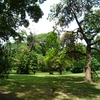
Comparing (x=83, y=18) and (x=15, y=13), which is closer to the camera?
(x=15, y=13)

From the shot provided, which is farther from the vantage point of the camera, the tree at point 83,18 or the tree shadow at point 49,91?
the tree at point 83,18

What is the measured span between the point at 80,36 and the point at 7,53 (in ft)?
52.5

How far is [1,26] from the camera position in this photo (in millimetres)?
11078

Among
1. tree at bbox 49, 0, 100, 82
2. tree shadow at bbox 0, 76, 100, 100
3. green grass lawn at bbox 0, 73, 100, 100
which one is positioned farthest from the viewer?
tree at bbox 49, 0, 100, 82

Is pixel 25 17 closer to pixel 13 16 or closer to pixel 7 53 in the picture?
pixel 13 16

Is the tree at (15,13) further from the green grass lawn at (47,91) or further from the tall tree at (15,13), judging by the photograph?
the green grass lawn at (47,91)

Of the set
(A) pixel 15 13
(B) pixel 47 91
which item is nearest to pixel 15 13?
(A) pixel 15 13

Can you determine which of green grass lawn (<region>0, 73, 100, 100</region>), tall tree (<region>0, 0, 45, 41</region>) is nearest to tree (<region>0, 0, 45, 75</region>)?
tall tree (<region>0, 0, 45, 41</region>)

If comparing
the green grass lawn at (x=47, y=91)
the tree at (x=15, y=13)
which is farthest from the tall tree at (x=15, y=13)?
the green grass lawn at (x=47, y=91)

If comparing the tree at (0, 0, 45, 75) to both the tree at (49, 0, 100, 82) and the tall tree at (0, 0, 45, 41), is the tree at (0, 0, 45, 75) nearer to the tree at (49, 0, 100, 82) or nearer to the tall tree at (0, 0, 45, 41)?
the tall tree at (0, 0, 45, 41)

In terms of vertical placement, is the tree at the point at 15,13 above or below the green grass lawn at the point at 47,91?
Answer: above

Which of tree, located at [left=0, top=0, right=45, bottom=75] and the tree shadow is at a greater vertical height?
tree, located at [left=0, top=0, right=45, bottom=75]

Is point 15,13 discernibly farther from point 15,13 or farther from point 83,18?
point 83,18

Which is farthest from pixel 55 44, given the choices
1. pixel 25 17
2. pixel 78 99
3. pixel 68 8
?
pixel 78 99
